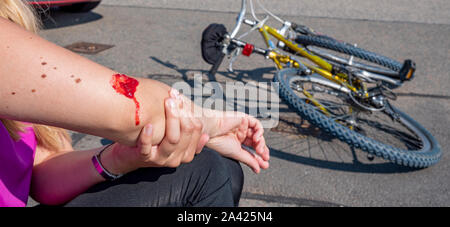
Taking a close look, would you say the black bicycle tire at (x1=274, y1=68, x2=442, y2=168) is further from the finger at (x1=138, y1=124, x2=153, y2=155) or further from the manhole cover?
the manhole cover

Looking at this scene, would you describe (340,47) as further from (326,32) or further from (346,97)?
(326,32)

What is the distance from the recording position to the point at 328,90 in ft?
10.0

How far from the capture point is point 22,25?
109cm

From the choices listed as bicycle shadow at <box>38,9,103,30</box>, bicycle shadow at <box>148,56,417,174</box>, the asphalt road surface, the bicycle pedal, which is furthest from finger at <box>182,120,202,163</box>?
bicycle shadow at <box>38,9,103,30</box>

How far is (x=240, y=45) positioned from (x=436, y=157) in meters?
1.91

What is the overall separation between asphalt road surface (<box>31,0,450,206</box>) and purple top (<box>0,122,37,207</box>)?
4.60 ft

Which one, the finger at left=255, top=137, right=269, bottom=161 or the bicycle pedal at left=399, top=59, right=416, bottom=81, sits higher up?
the bicycle pedal at left=399, top=59, right=416, bottom=81

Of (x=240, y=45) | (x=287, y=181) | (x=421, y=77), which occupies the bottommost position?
(x=287, y=181)

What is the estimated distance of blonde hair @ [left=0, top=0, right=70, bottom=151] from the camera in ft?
3.50

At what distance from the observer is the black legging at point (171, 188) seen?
1211 mm

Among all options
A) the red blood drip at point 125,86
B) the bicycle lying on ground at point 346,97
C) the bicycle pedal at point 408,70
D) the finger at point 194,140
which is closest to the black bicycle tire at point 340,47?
the bicycle lying on ground at point 346,97
